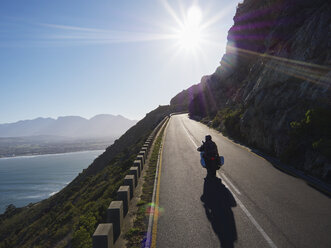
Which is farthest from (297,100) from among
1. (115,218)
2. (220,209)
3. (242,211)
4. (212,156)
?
(115,218)

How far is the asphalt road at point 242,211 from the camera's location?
4771 mm

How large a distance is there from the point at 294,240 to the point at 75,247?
5.46m

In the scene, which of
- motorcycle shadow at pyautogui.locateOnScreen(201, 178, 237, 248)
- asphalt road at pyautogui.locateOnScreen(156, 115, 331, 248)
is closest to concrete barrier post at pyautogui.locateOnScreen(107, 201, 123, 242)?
asphalt road at pyautogui.locateOnScreen(156, 115, 331, 248)

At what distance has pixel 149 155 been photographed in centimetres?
1516

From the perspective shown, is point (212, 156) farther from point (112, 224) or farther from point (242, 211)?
point (112, 224)

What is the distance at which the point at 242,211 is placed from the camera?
6.12m

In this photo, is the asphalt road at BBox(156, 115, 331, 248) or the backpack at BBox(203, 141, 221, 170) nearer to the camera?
the asphalt road at BBox(156, 115, 331, 248)

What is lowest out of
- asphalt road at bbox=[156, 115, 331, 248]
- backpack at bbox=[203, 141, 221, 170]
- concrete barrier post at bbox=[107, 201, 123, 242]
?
asphalt road at bbox=[156, 115, 331, 248]

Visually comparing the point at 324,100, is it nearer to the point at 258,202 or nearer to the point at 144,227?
the point at 258,202

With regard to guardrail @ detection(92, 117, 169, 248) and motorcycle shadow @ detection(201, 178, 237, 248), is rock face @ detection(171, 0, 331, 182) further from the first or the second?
guardrail @ detection(92, 117, 169, 248)

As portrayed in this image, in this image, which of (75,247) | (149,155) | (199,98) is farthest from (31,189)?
(75,247)

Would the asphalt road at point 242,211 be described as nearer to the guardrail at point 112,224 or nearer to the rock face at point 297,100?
the guardrail at point 112,224

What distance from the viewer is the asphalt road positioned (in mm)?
4771

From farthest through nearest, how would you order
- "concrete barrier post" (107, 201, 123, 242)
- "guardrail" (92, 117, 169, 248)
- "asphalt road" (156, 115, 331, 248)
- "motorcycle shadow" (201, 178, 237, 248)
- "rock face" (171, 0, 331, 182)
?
"rock face" (171, 0, 331, 182) → "concrete barrier post" (107, 201, 123, 242) → "motorcycle shadow" (201, 178, 237, 248) → "asphalt road" (156, 115, 331, 248) → "guardrail" (92, 117, 169, 248)
